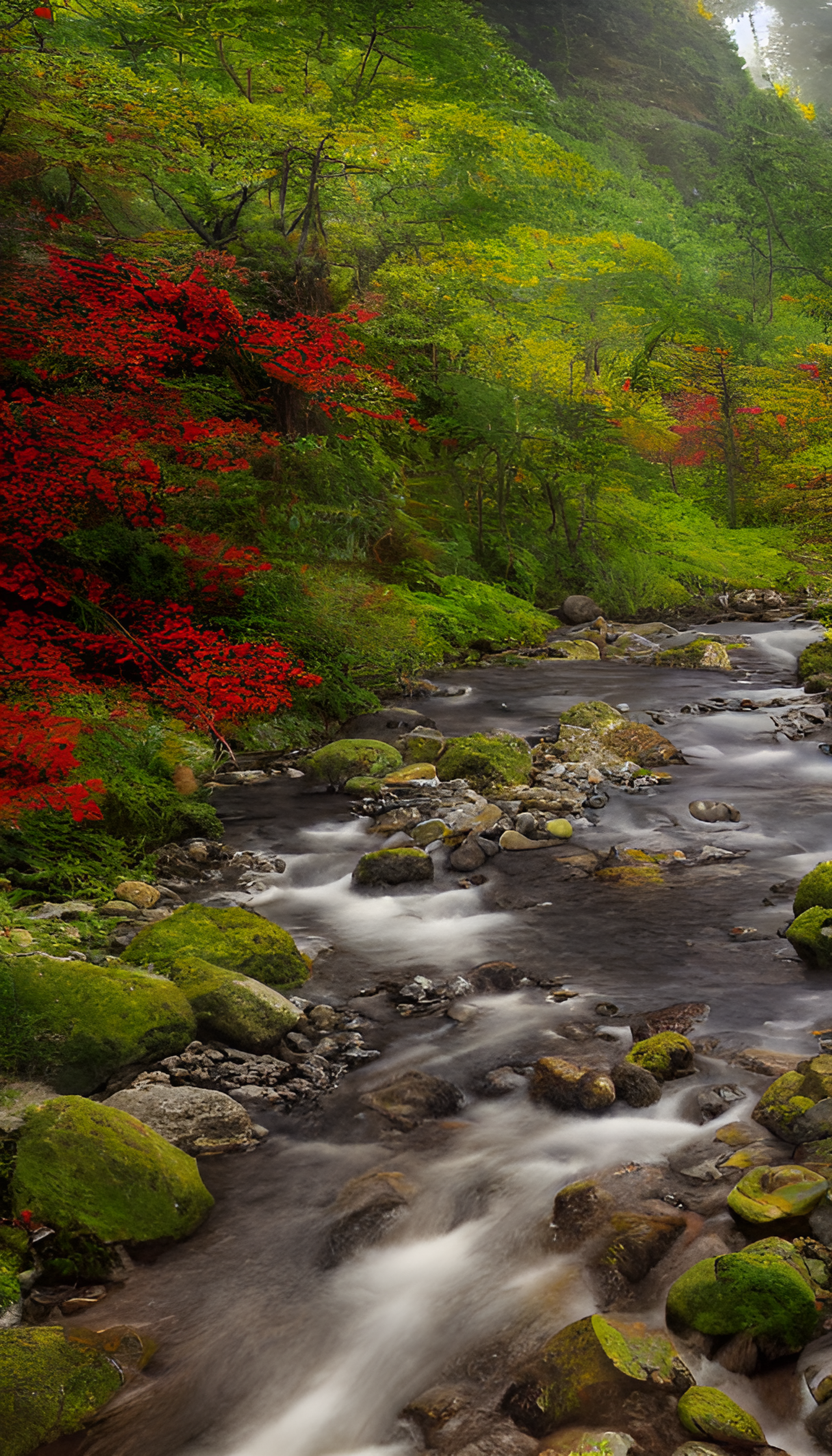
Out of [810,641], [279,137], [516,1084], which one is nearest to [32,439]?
[279,137]

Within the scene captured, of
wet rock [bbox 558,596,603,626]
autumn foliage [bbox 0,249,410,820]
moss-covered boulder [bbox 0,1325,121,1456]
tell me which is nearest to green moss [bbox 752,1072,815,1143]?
moss-covered boulder [bbox 0,1325,121,1456]

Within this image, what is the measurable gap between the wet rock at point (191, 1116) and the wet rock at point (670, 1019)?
2.22 m

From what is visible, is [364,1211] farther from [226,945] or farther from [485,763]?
[485,763]

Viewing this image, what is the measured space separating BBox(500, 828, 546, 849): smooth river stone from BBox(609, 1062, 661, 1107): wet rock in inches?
133

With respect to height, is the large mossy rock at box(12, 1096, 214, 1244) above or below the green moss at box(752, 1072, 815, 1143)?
below

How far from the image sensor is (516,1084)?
4.60 m

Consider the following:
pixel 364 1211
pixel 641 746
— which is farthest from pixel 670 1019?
pixel 641 746

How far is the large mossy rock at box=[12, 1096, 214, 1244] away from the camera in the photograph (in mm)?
3404

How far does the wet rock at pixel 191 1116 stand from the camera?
4.07 m

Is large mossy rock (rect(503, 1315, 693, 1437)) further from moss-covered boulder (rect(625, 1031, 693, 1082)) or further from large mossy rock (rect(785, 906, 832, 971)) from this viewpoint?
large mossy rock (rect(785, 906, 832, 971))

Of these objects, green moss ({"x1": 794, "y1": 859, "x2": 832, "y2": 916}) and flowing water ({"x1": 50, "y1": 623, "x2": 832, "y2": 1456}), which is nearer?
flowing water ({"x1": 50, "y1": 623, "x2": 832, "y2": 1456})

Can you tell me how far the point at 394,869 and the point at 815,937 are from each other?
10.4 ft

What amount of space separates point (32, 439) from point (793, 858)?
7912 millimetres

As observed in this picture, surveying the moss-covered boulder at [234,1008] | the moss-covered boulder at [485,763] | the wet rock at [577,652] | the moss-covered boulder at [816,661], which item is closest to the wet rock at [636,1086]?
the moss-covered boulder at [234,1008]
